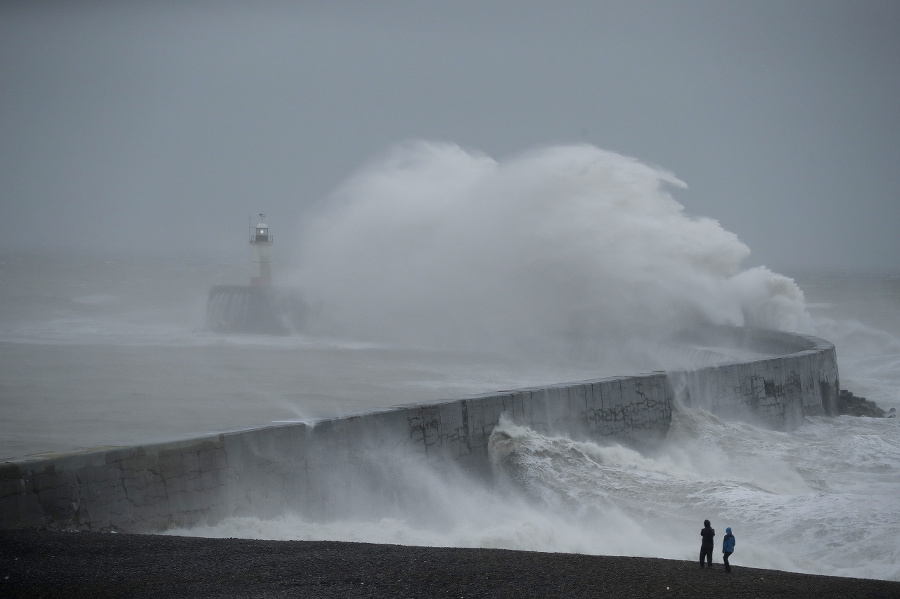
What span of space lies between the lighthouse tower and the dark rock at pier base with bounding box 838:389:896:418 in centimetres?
2024

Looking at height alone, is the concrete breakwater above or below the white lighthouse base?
below

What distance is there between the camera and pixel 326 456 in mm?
7148

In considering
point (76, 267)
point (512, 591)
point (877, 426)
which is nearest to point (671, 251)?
point (877, 426)

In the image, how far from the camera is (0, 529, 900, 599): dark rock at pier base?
14.4ft

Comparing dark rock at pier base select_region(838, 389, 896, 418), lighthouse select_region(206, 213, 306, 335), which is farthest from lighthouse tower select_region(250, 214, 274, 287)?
dark rock at pier base select_region(838, 389, 896, 418)

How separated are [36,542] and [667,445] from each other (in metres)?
7.39

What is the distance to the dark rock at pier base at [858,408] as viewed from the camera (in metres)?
13.9

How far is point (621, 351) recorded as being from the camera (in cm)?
1853

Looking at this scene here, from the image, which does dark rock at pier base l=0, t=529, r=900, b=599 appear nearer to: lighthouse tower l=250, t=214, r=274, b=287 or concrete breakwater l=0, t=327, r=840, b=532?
concrete breakwater l=0, t=327, r=840, b=532

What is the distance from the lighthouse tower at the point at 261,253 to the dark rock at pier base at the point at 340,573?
24.8 meters

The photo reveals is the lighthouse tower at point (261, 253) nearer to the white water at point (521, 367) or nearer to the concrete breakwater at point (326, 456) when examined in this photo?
the white water at point (521, 367)

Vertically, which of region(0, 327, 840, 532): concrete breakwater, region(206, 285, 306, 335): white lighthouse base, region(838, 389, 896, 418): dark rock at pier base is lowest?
region(0, 327, 840, 532): concrete breakwater

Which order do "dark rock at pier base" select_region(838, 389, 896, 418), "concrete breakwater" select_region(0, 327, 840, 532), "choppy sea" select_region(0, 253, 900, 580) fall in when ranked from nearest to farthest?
"concrete breakwater" select_region(0, 327, 840, 532), "choppy sea" select_region(0, 253, 900, 580), "dark rock at pier base" select_region(838, 389, 896, 418)

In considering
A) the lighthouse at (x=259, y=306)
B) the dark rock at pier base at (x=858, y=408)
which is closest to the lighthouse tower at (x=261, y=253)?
the lighthouse at (x=259, y=306)
